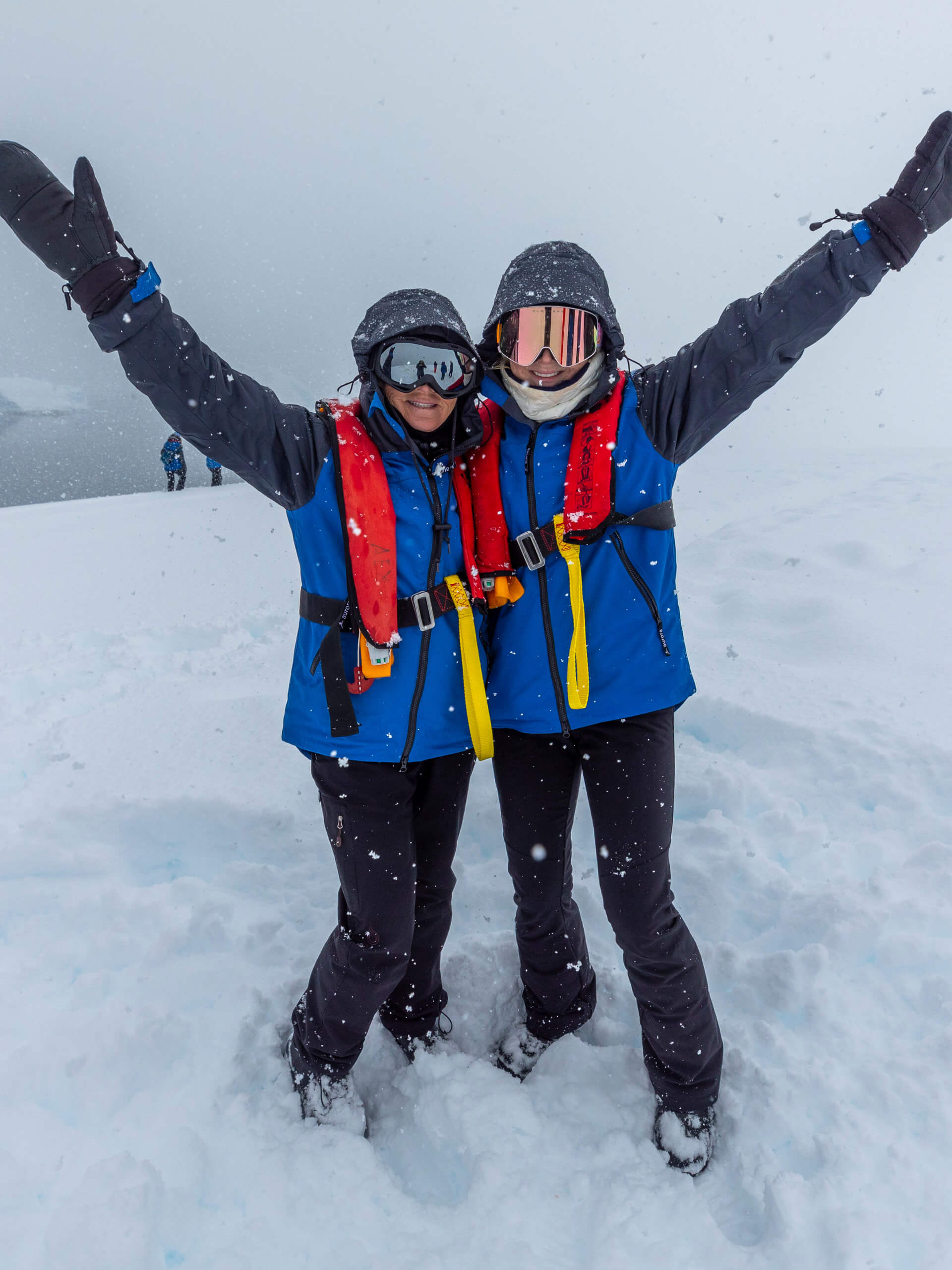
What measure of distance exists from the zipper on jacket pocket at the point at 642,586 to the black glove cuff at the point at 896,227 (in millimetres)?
1214

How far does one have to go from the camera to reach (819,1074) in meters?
2.50

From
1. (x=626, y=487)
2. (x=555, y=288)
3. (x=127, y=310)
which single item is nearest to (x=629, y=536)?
(x=626, y=487)

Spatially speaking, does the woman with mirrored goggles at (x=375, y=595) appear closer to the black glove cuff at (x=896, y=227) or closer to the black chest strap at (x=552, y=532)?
the black chest strap at (x=552, y=532)

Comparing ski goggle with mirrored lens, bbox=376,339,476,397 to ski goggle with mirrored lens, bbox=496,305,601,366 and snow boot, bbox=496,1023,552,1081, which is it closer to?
ski goggle with mirrored lens, bbox=496,305,601,366

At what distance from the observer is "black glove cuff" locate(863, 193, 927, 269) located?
7.30 feet

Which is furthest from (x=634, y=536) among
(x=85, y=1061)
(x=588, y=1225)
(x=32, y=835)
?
(x=32, y=835)

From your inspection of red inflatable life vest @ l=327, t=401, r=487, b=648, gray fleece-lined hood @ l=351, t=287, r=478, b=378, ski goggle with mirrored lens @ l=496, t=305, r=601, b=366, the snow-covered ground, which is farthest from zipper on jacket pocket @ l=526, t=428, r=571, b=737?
the snow-covered ground

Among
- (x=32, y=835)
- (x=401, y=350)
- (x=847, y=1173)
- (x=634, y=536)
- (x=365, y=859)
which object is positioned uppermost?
(x=401, y=350)

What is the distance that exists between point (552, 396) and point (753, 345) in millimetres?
647

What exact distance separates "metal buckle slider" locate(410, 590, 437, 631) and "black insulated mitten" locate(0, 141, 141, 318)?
44.8 inches

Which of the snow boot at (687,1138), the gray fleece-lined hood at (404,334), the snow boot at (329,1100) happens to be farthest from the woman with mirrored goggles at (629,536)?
the snow boot at (329,1100)

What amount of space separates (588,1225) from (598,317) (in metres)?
2.91

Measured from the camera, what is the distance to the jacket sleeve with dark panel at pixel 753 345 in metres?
2.24

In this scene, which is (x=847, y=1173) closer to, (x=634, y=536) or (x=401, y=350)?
(x=634, y=536)
